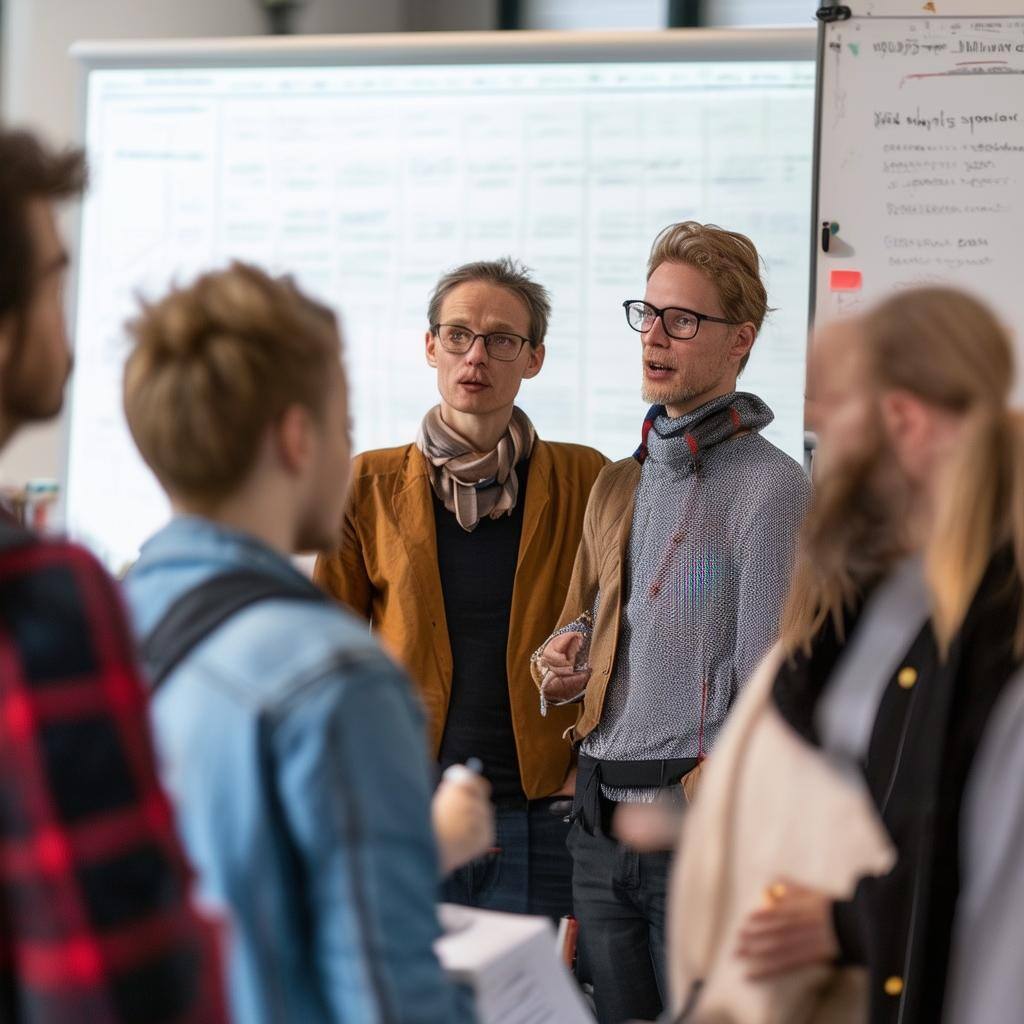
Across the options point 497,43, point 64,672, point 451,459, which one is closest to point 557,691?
point 451,459

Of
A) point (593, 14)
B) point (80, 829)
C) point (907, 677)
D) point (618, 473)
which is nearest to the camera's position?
point (80, 829)

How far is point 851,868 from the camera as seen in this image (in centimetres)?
109

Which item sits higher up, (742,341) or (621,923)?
(742,341)

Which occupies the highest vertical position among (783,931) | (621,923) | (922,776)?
(922,776)

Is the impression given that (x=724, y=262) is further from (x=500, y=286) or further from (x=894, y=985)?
(x=894, y=985)

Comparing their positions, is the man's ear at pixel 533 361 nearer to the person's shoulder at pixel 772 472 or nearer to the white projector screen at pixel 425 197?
the person's shoulder at pixel 772 472

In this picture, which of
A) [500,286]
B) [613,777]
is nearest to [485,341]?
[500,286]

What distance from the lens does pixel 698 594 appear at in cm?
227

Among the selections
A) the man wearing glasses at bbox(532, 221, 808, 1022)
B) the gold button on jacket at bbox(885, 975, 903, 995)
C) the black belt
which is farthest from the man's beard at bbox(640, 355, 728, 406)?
the gold button on jacket at bbox(885, 975, 903, 995)

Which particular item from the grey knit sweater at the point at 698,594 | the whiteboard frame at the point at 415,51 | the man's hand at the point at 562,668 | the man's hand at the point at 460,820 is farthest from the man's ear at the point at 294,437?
the whiteboard frame at the point at 415,51

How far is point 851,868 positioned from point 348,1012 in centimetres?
43

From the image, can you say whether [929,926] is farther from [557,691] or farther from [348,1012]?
[557,691]

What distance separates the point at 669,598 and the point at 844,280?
114 cm

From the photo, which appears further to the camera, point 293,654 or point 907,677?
point 907,677
